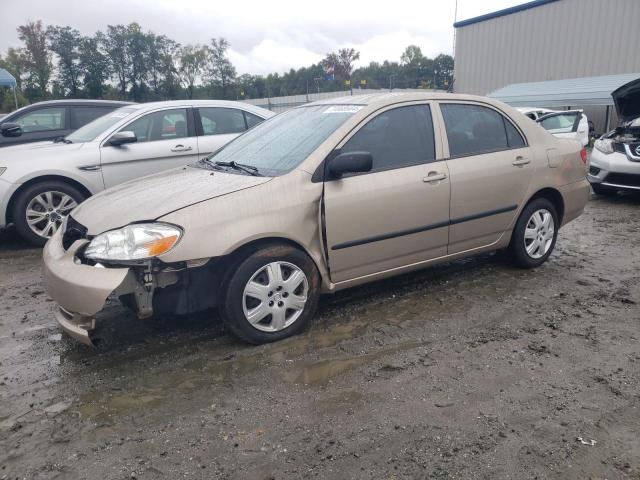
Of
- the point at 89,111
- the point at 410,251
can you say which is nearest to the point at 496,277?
the point at 410,251

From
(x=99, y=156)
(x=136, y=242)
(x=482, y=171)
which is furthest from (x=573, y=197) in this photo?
(x=99, y=156)

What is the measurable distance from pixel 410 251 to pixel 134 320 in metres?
2.19

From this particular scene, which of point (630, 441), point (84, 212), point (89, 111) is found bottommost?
point (630, 441)

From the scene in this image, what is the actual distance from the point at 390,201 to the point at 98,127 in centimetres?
446

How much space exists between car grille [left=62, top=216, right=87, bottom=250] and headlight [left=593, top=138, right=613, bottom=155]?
799cm

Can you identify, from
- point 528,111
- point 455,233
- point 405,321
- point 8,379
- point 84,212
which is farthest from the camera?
point 528,111

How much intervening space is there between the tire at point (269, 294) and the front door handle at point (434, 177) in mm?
1138

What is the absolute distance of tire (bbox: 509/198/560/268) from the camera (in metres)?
4.64

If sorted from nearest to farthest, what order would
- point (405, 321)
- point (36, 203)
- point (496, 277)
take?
point (405, 321) < point (496, 277) < point (36, 203)

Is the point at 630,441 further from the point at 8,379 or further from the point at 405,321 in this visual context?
the point at 8,379

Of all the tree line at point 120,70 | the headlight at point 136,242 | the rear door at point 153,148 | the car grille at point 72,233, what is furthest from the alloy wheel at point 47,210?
the tree line at point 120,70

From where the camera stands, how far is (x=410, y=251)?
3.98m

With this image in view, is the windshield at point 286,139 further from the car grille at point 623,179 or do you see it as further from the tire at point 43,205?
the car grille at point 623,179

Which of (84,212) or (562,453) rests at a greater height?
(84,212)
